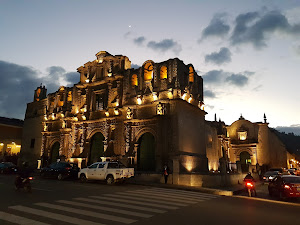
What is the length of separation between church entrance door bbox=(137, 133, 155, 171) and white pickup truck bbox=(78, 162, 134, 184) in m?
5.53

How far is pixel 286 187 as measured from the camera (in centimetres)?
1152

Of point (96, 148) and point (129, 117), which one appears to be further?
point (96, 148)

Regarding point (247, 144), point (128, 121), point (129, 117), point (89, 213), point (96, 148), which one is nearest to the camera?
point (89, 213)

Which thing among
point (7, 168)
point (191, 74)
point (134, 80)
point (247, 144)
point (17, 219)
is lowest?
point (7, 168)

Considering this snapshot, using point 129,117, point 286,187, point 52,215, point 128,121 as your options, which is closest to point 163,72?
point 129,117

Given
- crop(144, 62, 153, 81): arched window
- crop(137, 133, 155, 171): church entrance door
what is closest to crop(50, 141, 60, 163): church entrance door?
crop(137, 133, 155, 171): church entrance door

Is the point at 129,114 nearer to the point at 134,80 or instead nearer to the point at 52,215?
the point at 134,80

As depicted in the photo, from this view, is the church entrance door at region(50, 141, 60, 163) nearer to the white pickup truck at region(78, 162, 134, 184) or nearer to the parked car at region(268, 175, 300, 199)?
the white pickup truck at region(78, 162, 134, 184)

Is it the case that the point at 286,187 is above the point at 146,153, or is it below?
below

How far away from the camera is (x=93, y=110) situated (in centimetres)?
2817

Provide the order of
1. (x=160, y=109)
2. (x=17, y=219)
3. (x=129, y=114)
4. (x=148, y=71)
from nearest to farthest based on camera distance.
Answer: (x=17, y=219), (x=160, y=109), (x=129, y=114), (x=148, y=71)

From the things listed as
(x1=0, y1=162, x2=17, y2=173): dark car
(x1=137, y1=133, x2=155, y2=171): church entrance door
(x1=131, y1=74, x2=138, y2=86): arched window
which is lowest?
(x1=0, y1=162, x2=17, y2=173): dark car

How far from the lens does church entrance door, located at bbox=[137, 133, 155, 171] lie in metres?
22.2

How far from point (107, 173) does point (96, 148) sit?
36.8 feet
